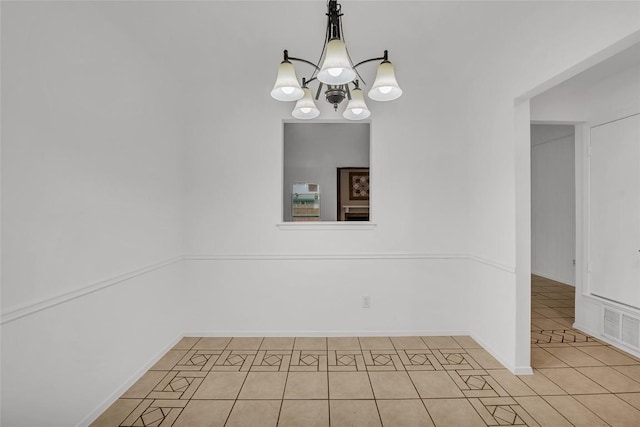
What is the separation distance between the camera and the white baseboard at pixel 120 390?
1944mm

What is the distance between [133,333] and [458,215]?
3.20m

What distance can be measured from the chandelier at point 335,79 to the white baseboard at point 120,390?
231 centimetres

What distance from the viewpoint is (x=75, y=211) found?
1.87 m

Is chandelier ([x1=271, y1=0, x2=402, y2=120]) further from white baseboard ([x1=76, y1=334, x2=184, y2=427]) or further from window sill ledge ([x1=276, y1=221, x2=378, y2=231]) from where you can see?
white baseboard ([x1=76, y1=334, x2=184, y2=427])

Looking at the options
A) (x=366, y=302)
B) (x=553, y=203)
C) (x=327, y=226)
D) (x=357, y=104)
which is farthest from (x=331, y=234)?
(x=553, y=203)

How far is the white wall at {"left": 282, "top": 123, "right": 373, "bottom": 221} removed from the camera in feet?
17.9

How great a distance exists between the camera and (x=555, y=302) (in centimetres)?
430

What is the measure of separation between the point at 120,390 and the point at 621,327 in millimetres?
4356

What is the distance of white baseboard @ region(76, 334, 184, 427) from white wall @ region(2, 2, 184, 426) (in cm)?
3

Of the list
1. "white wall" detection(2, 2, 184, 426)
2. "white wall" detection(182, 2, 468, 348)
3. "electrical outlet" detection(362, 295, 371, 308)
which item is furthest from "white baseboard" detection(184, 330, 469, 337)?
"white wall" detection(2, 2, 184, 426)

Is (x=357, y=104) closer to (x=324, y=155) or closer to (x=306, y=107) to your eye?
(x=306, y=107)

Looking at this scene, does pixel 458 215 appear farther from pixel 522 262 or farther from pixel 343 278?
pixel 343 278

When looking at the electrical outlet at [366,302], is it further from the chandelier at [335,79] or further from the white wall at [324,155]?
the white wall at [324,155]

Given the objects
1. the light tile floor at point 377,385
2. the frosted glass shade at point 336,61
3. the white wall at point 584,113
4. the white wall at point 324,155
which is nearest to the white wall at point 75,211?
the light tile floor at point 377,385
